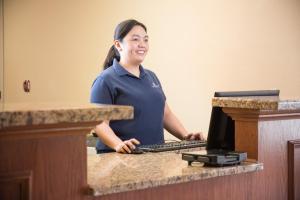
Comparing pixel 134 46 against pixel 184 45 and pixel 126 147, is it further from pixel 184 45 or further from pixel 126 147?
pixel 184 45

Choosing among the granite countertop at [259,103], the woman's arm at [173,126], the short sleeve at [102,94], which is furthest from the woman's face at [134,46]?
the granite countertop at [259,103]

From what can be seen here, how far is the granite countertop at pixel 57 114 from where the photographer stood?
3.37 ft

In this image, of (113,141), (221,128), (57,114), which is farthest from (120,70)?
(57,114)

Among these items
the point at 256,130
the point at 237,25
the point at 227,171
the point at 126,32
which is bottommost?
the point at 227,171

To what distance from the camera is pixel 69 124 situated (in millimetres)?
1155

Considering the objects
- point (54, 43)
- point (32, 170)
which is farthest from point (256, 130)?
point (54, 43)

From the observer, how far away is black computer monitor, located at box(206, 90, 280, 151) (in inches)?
70.6

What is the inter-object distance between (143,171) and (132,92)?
2.93ft

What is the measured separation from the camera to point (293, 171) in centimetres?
180

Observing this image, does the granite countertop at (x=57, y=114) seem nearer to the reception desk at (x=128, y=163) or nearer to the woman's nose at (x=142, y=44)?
the reception desk at (x=128, y=163)

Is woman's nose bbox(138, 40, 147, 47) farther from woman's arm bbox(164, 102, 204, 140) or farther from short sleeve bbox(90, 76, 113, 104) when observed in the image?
woman's arm bbox(164, 102, 204, 140)

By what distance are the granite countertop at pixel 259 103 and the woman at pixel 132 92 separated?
0.64 meters

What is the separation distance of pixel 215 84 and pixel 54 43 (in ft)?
8.34

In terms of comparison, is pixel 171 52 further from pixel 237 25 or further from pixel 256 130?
pixel 256 130
